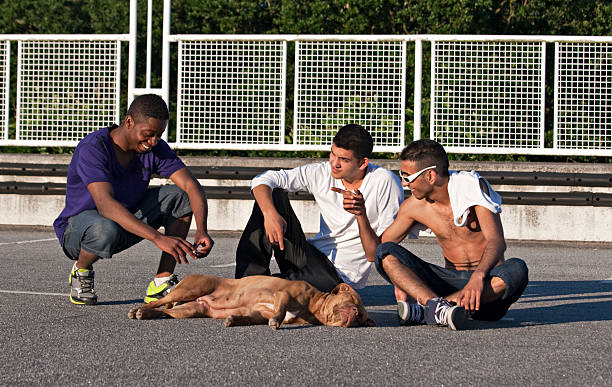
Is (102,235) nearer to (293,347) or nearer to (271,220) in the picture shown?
(271,220)

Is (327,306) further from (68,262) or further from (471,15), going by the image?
(471,15)

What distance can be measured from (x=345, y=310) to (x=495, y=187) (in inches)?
345

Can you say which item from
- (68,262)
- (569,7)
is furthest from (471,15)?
(68,262)

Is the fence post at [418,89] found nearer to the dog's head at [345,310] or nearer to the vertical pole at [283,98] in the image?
the vertical pole at [283,98]

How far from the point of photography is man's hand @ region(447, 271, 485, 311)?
6211 millimetres

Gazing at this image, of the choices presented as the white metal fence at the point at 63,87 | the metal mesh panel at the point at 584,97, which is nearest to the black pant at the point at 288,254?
the metal mesh panel at the point at 584,97

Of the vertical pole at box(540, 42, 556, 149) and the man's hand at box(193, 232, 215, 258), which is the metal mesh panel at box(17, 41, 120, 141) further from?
the man's hand at box(193, 232, 215, 258)

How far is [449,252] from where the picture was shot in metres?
6.98

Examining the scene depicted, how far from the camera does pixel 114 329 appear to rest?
244 inches

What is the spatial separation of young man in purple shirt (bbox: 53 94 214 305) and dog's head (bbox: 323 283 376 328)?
103cm

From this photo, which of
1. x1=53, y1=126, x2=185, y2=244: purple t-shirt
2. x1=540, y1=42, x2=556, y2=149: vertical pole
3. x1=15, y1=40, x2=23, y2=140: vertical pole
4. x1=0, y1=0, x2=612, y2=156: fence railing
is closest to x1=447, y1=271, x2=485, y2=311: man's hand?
x1=53, y1=126, x2=185, y2=244: purple t-shirt

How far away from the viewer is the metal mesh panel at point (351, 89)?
A: 606 inches

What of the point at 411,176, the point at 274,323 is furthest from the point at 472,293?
the point at 274,323

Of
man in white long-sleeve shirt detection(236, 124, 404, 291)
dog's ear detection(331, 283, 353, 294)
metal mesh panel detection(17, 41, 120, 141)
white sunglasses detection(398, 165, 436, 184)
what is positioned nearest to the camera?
dog's ear detection(331, 283, 353, 294)
